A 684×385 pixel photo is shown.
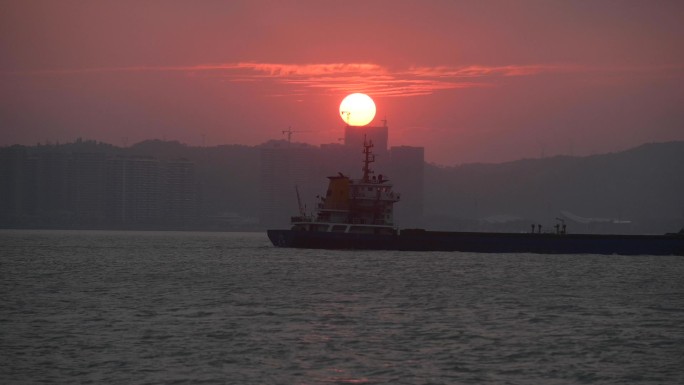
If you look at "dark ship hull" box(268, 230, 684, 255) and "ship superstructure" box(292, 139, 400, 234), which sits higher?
"ship superstructure" box(292, 139, 400, 234)

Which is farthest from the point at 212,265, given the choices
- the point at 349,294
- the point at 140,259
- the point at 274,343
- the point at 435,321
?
the point at 274,343

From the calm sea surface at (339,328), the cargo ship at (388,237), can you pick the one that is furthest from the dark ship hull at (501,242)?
the calm sea surface at (339,328)

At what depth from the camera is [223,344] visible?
137ft

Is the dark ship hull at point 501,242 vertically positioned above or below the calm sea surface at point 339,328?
above

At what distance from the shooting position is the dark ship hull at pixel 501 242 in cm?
12038

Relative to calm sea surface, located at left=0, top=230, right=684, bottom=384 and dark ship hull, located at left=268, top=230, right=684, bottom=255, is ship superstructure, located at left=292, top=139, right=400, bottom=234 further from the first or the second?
calm sea surface, located at left=0, top=230, right=684, bottom=384

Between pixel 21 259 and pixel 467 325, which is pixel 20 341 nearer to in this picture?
pixel 467 325

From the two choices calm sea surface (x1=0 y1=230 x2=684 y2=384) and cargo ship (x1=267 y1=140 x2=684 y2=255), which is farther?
cargo ship (x1=267 y1=140 x2=684 y2=255)

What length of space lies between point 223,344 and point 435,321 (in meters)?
12.5

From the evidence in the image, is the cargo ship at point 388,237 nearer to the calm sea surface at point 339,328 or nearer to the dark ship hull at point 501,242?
the dark ship hull at point 501,242

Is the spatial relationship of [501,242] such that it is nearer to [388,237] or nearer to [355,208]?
[388,237]

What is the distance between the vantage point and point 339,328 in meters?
47.0

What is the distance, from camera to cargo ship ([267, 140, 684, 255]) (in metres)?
121

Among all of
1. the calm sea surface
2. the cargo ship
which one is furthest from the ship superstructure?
the calm sea surface
